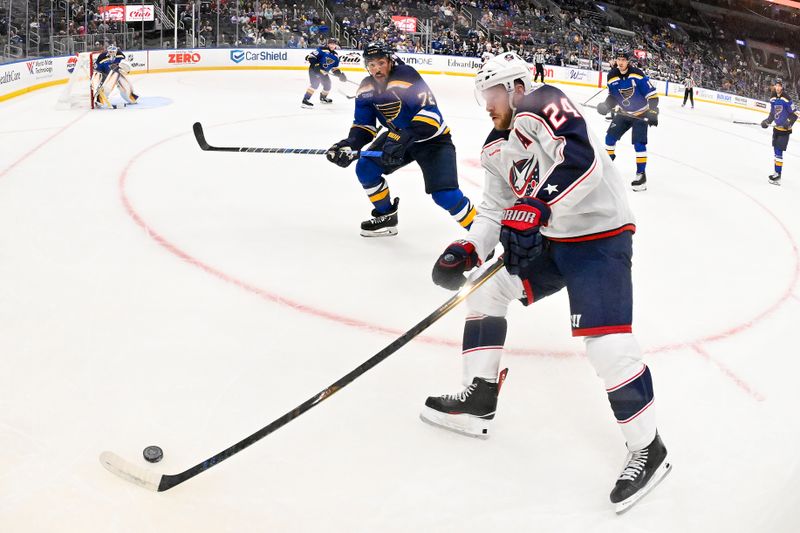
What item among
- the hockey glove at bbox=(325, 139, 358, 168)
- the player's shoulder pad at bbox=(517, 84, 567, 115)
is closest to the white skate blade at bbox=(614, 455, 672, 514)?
the player's shoulder pad at bbox=(517, 84, 567, 115)

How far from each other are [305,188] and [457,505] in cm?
419

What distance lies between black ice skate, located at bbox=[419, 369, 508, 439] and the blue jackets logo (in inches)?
621

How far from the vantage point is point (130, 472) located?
2.22 metres

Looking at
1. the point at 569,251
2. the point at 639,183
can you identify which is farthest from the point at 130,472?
the point at 639,183

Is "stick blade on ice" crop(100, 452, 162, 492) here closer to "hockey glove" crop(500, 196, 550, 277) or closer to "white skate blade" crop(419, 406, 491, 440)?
"white skate blade" crop(419, 406, 491, 440)

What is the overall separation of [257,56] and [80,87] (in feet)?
25.9

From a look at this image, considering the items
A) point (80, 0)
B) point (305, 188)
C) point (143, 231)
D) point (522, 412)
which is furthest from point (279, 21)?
point (522, 412)

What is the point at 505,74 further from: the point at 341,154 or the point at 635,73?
the point at 635,73

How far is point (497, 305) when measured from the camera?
8.34ft

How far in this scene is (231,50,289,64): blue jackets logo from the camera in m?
17.0

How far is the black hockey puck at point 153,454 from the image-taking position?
2.32 meters

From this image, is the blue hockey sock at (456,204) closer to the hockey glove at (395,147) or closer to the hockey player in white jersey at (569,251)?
the hockey glove at (395,147)

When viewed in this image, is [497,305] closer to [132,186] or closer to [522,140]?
[522,140]

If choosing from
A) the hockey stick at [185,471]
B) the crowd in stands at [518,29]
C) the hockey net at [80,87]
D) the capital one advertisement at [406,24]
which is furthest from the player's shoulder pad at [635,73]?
the capital one advertisement at [406,24]
